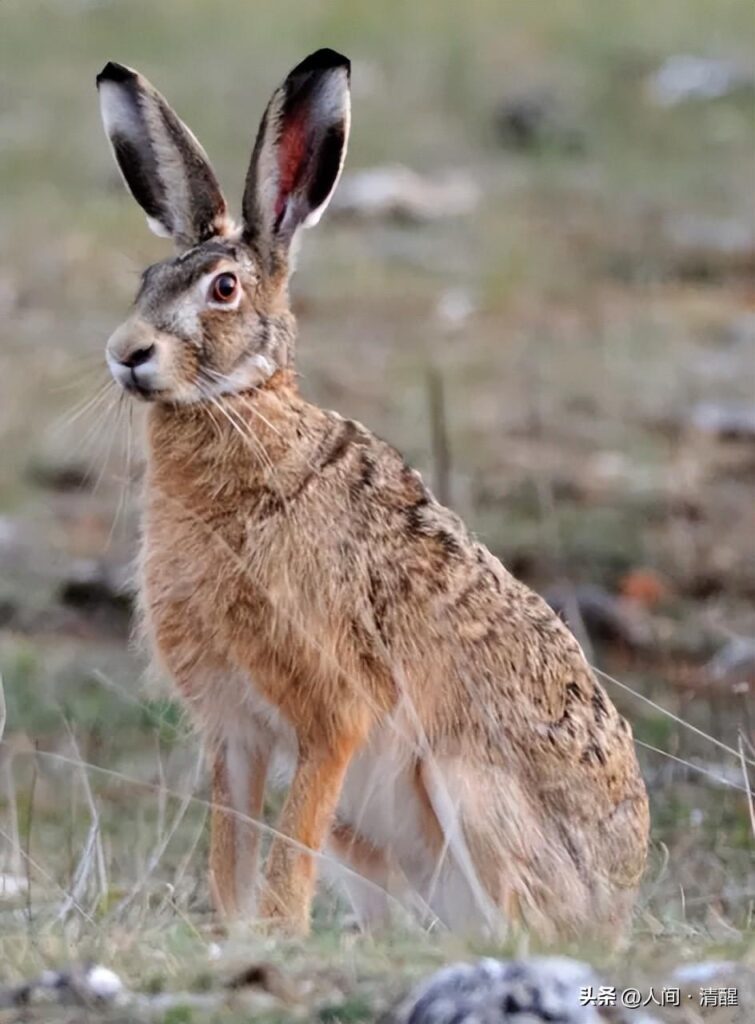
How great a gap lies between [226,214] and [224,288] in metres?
0.35

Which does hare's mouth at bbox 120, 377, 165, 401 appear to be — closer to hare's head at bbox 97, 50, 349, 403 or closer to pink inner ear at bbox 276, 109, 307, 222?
hare's head at bbox 97, 50, 349, 403

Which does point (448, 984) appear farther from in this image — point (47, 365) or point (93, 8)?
point (93, 8)

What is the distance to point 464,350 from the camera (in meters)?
12.2

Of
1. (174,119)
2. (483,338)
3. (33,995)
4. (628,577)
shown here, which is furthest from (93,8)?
(33,995)

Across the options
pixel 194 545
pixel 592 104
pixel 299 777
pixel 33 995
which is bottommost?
pixel 33 995

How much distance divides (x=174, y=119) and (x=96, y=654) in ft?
11.8

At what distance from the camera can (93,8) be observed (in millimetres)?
17625

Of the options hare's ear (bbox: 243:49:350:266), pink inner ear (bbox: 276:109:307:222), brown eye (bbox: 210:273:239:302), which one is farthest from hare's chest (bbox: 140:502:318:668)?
pink inner ear (bbox: 276:109:307:222)

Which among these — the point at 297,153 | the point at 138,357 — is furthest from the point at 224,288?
the point at 297,153

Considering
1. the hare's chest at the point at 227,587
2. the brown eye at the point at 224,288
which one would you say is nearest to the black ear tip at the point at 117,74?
the brown eye at the point at 224,288

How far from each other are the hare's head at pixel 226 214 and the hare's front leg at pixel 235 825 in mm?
826

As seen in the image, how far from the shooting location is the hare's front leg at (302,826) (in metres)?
4.77

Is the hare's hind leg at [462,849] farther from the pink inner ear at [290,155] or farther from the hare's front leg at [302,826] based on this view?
the pink inner ear at [290,155]

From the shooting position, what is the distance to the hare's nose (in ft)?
15.5
